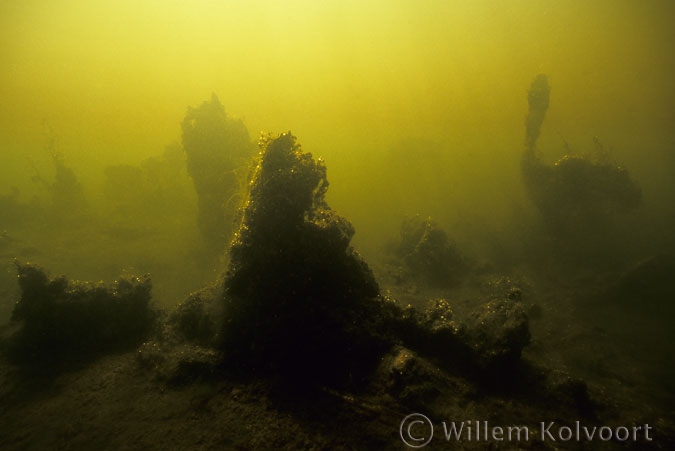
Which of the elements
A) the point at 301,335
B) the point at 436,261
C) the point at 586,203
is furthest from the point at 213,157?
the point at 586,203

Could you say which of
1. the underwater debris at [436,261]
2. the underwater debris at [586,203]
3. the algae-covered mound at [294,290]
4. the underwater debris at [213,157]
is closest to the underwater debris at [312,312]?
the algae-covered mound at [294,290]

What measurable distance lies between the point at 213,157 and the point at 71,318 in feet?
30.2

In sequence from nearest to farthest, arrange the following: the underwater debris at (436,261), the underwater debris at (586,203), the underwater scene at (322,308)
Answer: the underwater scene at (322,308), the underwater debris at (436,261), the underwater debris at (586,203)

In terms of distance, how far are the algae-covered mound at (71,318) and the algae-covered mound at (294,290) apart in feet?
7.02

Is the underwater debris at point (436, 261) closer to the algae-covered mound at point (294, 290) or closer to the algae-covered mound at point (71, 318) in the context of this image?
the algae-covered mound at point (294, 290)

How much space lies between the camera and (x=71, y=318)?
16.8ft

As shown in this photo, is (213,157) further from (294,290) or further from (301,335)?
(301,335)

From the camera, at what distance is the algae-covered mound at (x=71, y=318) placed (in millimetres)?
4836

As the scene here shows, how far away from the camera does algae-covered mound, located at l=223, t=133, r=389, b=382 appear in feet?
13.2

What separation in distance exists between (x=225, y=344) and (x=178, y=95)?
121m

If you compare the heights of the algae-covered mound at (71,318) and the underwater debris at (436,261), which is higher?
the underwater debris at (436,261)

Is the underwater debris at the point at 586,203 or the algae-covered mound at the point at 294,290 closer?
the algae-covered mound at the point at 294,290

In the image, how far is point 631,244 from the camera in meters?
14.7

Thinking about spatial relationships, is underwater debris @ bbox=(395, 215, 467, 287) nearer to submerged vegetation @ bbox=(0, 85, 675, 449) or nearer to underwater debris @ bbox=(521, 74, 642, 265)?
submerged vegetation @ bbox=(0, 85, 675, 449)
